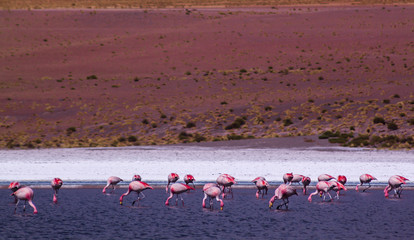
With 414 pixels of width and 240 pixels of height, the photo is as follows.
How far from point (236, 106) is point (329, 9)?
58.5m

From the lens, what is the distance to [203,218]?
1772cm

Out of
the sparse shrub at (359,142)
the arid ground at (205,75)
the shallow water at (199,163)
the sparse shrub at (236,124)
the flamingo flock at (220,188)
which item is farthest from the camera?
the sparse shrub at (236,124)

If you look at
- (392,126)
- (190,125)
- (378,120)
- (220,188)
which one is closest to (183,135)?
(190,125)

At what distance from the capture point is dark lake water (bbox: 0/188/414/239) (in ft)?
51.0

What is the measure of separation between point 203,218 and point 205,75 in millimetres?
63714

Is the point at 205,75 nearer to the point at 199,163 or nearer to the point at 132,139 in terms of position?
the point at 132,139


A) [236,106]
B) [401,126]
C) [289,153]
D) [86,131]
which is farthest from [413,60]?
[289,153]

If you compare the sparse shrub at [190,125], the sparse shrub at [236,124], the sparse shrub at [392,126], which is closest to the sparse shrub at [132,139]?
the sparse shrub at [190,125]

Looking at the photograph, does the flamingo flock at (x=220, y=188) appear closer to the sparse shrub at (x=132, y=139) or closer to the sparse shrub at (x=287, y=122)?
the sparse shrub at (x=132, y=139)

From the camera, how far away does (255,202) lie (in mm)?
20359

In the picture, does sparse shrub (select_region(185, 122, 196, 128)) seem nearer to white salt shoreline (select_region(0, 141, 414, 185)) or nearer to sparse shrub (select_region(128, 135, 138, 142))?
sparse shrub (select_region(128, 135, 138, 142))

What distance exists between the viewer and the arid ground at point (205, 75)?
56.8 metres

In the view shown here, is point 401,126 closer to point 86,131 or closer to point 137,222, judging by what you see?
point 86,131

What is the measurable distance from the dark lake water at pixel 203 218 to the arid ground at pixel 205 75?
20.7m
